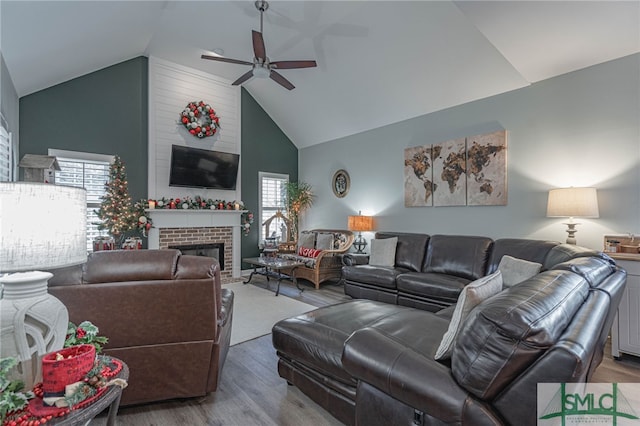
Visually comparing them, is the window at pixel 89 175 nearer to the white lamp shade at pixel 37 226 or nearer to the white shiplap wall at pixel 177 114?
the white shiplap wall at pixel 177 114

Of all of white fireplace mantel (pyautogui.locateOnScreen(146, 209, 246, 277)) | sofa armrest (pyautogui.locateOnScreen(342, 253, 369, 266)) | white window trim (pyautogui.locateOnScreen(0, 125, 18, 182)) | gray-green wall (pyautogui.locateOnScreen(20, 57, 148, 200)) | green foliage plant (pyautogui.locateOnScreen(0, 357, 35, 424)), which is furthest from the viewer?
white fireplace mantel (pyautogui.locateOnScreen(146, 209, 246, 277))

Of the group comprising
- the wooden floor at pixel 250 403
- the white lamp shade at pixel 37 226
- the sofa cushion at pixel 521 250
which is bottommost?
the wooden floor at pixel 250 403

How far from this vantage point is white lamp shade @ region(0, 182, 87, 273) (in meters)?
1.06

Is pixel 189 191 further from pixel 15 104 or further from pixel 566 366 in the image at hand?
pixel 566 366

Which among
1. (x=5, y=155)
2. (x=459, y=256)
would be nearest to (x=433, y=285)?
(x=459, y=256)

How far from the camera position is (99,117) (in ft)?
16.7

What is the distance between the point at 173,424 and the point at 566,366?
2043mm

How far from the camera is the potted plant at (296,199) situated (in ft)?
23.4

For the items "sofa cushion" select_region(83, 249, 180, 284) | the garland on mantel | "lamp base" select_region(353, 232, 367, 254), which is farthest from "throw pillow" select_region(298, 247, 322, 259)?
"sofa cushion" select_region(83, 249, 180, 284)

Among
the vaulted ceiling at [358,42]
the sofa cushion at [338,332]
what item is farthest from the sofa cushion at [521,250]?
the vaulted ceiling at [358,42]

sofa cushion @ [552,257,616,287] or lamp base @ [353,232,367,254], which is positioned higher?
sofa cushion @ [552,257,616,287]

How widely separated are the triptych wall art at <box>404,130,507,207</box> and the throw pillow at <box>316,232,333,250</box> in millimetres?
1551

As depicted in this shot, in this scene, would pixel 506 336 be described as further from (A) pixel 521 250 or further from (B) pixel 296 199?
(B) pixel 296 199

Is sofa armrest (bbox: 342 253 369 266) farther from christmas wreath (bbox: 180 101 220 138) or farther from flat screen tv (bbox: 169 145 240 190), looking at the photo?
christmas wreath (bbox: 180 101 220 138)
